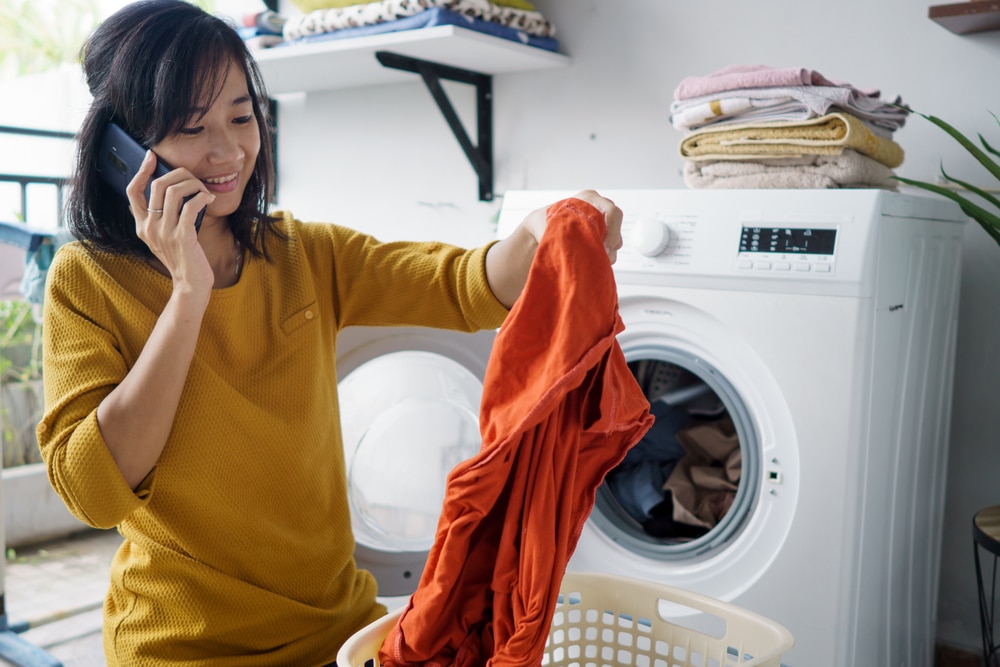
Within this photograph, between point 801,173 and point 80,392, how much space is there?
1.15 meters

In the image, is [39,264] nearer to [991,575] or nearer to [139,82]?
[139,82]

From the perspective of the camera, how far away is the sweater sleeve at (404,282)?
110cm

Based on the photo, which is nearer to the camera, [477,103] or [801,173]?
[801,173]

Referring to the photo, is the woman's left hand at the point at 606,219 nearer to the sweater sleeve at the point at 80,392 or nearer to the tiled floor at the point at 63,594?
the sweater sleeve at the point at 80,392

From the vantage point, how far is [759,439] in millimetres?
1427

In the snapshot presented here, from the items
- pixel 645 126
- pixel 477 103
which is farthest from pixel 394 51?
pixel 645 126

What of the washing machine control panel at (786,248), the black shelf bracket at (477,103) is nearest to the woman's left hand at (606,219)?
the washing machine control panel at (786,248)

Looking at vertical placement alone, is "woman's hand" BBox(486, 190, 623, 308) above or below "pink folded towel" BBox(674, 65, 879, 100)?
below

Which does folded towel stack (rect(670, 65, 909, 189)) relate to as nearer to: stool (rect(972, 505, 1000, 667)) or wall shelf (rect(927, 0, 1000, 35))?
wall shelf (rect(927, 0, 1000, 35))

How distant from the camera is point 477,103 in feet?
7.82

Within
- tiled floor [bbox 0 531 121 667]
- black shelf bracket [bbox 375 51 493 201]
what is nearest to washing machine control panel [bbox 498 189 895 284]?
black shelf bracket [bbox 375 51 493 201]

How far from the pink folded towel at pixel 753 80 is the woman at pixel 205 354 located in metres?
0.70

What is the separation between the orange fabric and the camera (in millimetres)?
854

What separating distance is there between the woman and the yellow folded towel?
0.67 m
